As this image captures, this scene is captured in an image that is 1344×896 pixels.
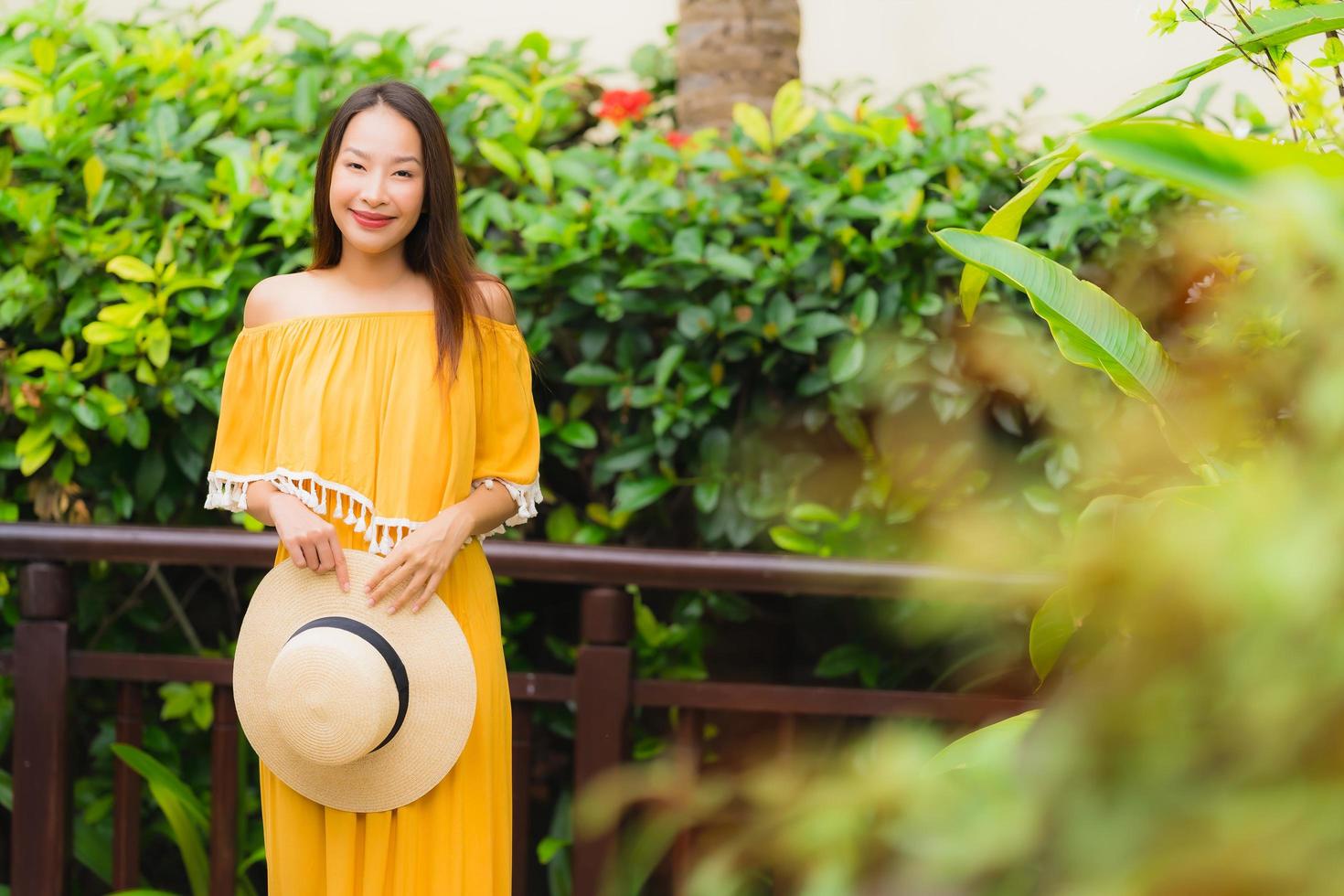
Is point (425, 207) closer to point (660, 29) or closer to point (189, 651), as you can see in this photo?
point (189, 651)

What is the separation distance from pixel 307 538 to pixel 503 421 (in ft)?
1.12

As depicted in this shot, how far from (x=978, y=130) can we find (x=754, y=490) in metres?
0.96

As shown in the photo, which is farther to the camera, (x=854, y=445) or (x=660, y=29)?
(x=660, y=29)

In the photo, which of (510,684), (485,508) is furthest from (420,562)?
(510,684)

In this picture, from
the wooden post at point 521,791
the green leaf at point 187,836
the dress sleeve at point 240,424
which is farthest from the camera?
the green leaf at point 187,836

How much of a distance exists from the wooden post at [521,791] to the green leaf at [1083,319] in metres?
1.43

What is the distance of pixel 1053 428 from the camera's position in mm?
2621

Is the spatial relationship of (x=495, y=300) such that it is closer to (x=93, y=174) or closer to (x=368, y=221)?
(x=368, y=221)

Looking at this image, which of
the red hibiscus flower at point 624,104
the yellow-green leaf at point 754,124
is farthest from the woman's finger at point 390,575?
the red hibiscus flower at point 624,104

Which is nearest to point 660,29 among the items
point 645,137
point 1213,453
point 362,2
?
point 362,2

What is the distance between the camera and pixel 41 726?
2520 mm

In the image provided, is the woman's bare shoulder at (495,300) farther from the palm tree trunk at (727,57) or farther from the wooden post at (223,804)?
the palm tree trunk at (727,57)

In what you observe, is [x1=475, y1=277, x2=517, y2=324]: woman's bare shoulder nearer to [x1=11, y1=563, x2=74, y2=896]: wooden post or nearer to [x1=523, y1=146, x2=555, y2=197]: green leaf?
[x1=523, y1=146, x2=555, y2=197]: green leaf

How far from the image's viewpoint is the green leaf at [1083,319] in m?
1.36
